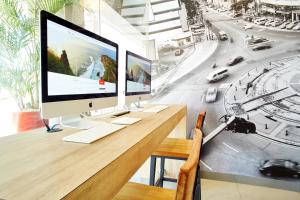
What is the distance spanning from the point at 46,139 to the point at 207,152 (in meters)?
2.20

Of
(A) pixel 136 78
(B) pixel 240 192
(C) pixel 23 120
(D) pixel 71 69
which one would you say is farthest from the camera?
(B) pixel 240 192

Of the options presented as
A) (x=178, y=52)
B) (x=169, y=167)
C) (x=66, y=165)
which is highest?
(x=178, y=52)

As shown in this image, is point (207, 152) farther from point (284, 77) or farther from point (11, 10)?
point (11, 10)

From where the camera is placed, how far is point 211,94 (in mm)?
2832

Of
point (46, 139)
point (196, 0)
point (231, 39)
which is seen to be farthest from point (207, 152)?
point (46, 139)

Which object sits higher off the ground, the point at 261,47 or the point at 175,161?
the point at 261,47

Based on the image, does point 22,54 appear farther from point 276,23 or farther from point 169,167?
point 276,23

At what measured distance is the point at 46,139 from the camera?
96cm

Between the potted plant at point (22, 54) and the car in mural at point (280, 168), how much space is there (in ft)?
7.82

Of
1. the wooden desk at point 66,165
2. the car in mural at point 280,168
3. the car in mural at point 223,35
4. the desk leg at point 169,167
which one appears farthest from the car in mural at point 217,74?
the wooden desk at point 66,165

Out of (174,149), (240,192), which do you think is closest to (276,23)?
(240,192)

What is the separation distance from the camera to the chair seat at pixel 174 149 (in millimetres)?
1592

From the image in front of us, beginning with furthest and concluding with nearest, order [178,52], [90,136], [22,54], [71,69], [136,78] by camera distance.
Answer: [178,52] → [136,78] → [22,54] → [71,69] → [90,136]

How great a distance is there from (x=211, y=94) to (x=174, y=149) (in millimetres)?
1382
